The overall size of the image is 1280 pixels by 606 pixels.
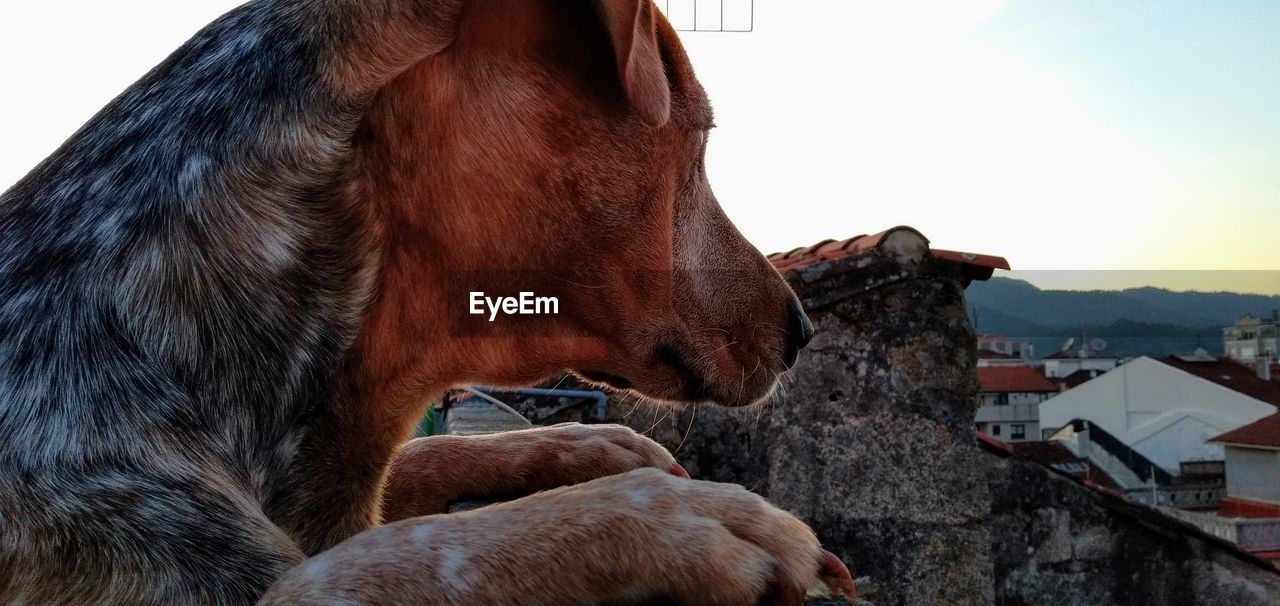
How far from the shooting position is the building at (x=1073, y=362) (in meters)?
34.3

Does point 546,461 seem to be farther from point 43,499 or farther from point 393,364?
point 43,499

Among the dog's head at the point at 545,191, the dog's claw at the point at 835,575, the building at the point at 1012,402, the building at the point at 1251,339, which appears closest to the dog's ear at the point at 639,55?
the dog's head at the point at 545,191

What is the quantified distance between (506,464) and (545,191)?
33.2 inches

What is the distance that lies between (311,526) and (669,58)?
130 centimetres

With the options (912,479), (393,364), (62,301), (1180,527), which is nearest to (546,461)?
(393,364)

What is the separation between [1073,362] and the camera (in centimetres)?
3656

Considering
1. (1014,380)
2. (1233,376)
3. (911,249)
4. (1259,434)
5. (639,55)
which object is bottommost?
(1259,434)

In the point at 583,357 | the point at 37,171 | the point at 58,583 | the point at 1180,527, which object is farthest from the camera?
the point at 1180,527

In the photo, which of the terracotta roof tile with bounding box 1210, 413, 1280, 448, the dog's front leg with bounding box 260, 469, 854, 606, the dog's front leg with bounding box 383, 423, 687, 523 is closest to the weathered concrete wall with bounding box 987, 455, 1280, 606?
the dog's front leg with bounding box 383, 423, 687, 523

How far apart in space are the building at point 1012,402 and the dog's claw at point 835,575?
108 feet

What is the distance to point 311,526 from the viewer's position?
2.07m

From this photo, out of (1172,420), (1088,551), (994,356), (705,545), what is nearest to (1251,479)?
(1172,420)

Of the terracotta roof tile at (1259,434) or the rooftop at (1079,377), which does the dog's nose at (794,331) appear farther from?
the rooftop at (1079,377)

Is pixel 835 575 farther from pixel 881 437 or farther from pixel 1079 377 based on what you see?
pixel 1079 377
